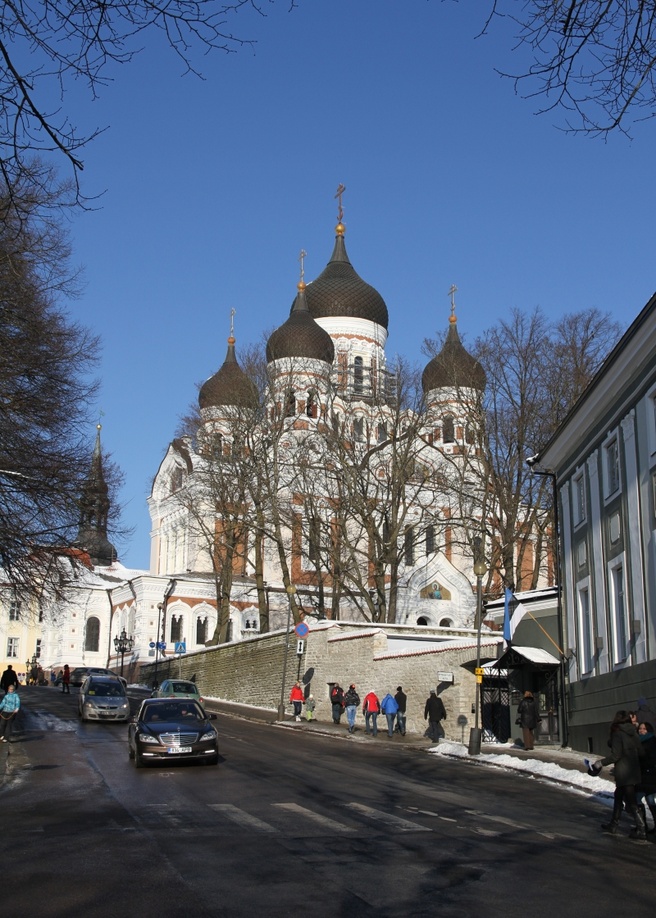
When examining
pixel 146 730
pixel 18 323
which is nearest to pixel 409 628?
pixel 146 730

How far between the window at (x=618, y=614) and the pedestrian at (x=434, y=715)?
A: 6357 millimetres

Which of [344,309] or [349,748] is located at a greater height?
[344,309]

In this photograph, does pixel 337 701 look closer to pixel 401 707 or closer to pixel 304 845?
pixel 401 707

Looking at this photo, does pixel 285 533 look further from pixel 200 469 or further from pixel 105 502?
pixel 105 502

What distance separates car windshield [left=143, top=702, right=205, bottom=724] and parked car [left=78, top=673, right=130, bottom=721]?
1226 cm

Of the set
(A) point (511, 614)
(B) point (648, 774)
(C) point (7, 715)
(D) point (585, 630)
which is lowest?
(B) point (648, 774)

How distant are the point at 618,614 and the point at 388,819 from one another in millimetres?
12431

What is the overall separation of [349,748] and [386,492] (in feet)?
61.9

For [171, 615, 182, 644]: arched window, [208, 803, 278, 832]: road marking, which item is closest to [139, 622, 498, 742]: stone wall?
[171, 615, 182, 644]: arched window

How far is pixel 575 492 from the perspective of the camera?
28656mm

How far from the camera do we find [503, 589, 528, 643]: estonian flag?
30.3 m

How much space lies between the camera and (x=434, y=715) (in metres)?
29.6

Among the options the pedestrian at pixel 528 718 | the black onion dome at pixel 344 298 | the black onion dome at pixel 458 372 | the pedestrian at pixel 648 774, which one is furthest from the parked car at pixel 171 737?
the black onion dome at pixel 344 298

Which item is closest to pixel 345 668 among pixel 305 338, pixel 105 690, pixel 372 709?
pixel 372 709
